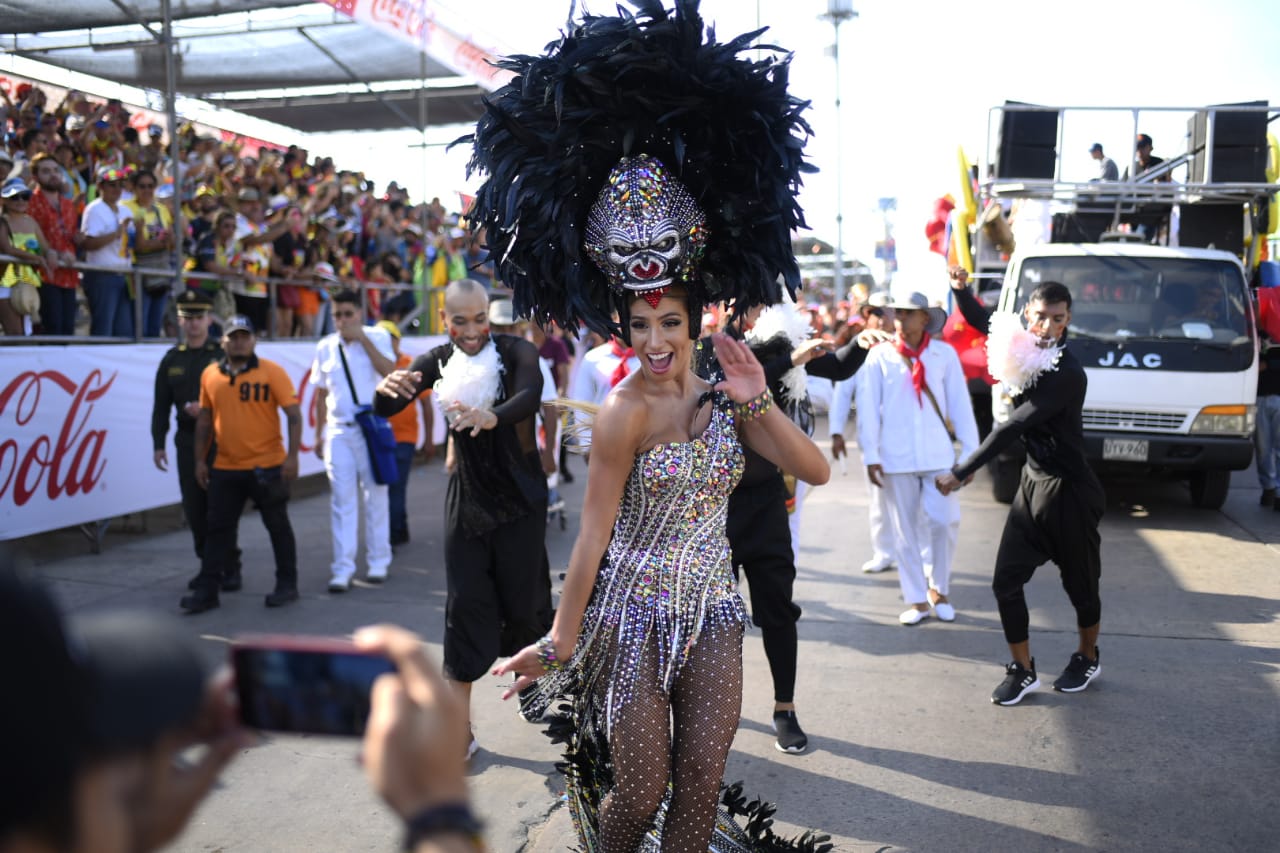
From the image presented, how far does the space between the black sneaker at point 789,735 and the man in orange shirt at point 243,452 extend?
3700mm

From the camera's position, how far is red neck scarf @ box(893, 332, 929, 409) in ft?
23.2

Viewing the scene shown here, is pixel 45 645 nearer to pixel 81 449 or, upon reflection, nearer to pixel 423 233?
pixel 81 449

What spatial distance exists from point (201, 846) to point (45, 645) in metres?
3.52

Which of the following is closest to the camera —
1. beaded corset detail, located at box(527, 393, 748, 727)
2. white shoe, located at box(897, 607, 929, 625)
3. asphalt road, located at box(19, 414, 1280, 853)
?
beaded corset detail, located at box(527, 393, 748, 727)

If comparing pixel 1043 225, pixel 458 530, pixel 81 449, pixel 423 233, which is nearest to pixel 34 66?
pixel 423 233

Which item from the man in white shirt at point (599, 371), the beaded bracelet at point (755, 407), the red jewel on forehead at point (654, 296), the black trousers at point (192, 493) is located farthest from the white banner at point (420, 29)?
the beaded bracelet at point (755, 407)

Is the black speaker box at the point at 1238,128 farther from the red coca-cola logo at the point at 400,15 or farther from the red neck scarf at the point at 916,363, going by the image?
the red coca-cola logo at the point at 400,15

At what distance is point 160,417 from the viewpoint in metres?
7.86

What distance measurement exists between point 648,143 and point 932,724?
314cm

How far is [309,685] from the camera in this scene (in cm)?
126

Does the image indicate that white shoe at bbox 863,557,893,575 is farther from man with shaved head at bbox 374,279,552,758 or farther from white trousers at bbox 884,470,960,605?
man with shaved head at bbox 374,279,552,758

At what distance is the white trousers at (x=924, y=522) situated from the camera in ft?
23.0

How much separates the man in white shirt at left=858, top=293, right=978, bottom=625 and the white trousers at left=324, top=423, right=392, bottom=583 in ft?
11.2

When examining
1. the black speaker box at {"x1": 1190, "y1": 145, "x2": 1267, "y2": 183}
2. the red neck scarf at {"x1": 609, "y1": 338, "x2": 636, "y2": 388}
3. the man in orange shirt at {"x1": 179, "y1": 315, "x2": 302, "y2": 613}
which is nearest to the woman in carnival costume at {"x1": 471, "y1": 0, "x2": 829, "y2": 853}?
the red neck scarf at {"x1": 609, "y1": 338, "x2": 636, "y2": 388}
